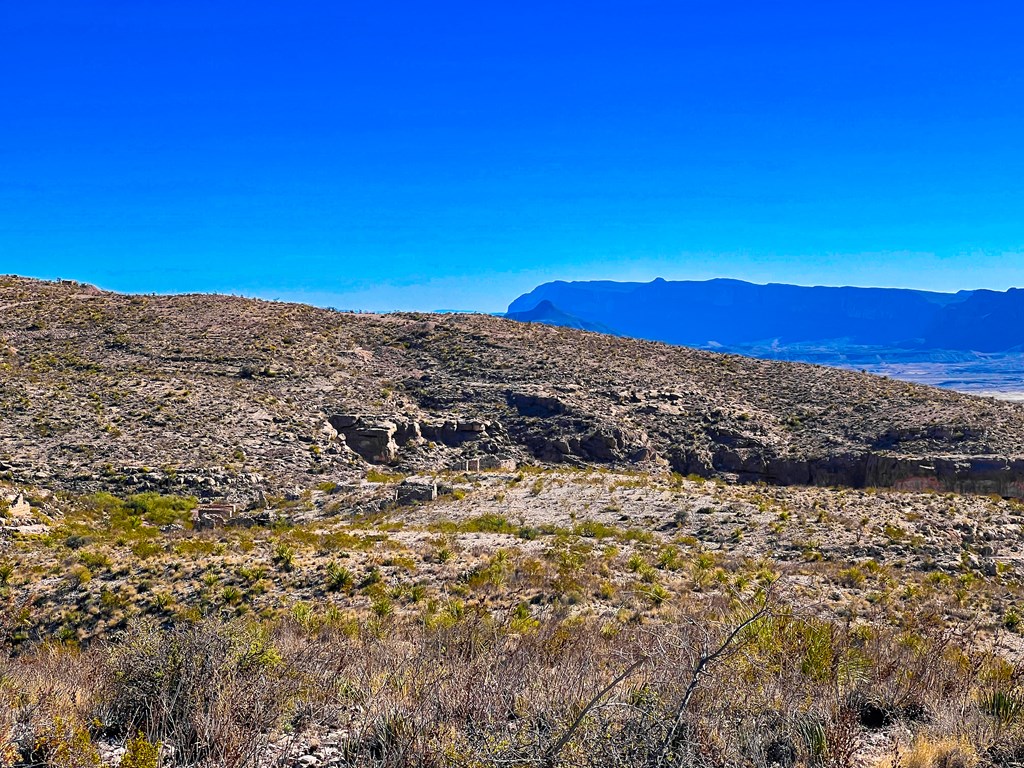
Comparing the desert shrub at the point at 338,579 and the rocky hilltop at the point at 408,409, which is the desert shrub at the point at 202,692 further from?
the rocky hilltop at the point at 408,409

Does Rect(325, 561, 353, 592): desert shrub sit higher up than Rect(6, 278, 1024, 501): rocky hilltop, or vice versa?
Rect(6, 278, 1024, 501): rocky hilltop

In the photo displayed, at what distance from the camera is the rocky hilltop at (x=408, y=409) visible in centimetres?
2338

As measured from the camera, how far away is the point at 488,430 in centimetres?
2898

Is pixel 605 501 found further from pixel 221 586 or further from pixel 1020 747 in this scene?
pixel 1020 747

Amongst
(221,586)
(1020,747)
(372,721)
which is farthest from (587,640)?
(221,586)

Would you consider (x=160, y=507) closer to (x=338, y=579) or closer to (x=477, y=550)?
(x=338, y=579)

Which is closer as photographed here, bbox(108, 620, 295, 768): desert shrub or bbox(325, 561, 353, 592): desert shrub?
bbox(108, 620, 295, 768): desert shrub

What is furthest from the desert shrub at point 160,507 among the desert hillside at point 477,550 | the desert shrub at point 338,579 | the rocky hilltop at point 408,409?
the desert shrub at point 338,579

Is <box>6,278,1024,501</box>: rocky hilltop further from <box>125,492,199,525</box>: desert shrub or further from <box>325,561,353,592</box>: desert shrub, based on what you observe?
<box>325,561,353,592</box>: desert shrub

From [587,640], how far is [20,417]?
968 inches

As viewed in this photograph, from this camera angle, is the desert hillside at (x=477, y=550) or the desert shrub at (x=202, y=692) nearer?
the desert shrub at (x=202, y=692)

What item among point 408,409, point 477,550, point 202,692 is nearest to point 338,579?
point 477,550

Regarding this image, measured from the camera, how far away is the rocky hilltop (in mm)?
23375

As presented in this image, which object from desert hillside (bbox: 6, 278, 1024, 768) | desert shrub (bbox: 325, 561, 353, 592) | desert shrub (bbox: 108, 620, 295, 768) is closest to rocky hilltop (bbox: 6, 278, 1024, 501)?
desert hillside (bbox: 6, 278, 1024, 768)
